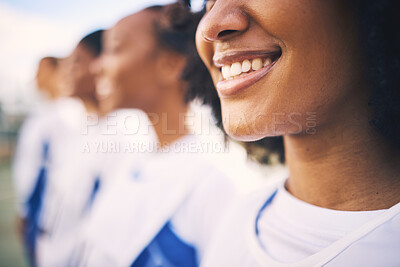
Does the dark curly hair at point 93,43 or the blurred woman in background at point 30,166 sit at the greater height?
the dark curly hair at point 93,43

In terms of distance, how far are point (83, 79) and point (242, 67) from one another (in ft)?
8.71

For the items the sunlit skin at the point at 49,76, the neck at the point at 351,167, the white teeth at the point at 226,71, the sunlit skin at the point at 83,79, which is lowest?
the sunlit skin at the point at 49,76

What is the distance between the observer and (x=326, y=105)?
0.74 meters

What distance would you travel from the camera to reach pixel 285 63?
722 mm

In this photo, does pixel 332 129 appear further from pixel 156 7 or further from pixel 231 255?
pixel 156 7

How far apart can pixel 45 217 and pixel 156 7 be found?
6.67 feet

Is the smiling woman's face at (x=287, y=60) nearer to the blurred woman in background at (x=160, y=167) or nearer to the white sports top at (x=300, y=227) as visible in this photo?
the white sports top at (x=300, y=227)

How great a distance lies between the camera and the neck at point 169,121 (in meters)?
1.81

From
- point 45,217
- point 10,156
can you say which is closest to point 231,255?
point 45,217

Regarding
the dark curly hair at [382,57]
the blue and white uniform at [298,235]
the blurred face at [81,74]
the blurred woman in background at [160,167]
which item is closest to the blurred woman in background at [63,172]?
the blurred face at [81,74]

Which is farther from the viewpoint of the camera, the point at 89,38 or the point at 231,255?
the point at 89,38

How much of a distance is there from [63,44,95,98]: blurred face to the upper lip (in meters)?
2.54

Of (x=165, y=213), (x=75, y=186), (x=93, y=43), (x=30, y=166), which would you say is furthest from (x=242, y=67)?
(x=30, y=166)

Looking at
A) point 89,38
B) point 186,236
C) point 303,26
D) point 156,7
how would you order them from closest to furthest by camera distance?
point 303,26
point 186,236
point 156,7
point 89,38
